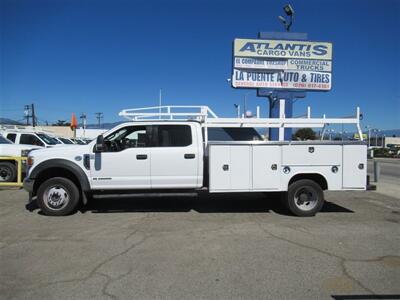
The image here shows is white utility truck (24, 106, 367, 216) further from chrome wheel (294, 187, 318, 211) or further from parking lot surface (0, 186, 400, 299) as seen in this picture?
parking lot surface (0, 186, 400, 299)

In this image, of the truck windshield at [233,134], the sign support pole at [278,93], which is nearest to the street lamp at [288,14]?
the sign support pole at [278,93]

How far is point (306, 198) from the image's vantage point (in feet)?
25.7

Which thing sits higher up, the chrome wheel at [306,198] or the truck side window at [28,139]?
the truck side window at [28,139]

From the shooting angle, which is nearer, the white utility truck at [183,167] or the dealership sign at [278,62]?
the white utility truck at [183,167]

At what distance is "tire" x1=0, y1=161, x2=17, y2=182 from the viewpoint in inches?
490

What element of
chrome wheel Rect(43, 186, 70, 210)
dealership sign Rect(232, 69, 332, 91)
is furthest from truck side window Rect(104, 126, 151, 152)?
dealership sign Rect(232, 69, 332, 91)

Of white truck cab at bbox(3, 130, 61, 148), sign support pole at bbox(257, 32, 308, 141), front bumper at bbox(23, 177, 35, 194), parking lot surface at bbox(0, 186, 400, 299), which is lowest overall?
parking lot surface at bbox(0, 186, 400, 299)

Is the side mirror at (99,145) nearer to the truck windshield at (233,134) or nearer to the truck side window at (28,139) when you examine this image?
the truck windshield at (233,134)

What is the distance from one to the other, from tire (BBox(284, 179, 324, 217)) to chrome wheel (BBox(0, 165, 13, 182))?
9501 mm

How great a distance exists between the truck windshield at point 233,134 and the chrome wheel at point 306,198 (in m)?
1.79

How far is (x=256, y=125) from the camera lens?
8.14 metres

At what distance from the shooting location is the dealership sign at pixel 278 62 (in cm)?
1584

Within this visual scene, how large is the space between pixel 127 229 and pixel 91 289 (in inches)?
101

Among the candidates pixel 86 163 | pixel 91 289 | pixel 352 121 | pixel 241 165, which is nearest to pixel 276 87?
pixel 352 121
